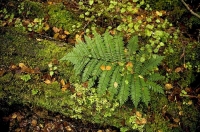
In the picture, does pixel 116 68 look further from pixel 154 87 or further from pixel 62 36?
pixel 62 36

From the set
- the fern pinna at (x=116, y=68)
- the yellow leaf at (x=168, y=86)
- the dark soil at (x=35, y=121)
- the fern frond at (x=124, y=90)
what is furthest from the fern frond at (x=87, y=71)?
the yellow leaf at (x=168, y=86)

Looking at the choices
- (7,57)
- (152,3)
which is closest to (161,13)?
(152,3)

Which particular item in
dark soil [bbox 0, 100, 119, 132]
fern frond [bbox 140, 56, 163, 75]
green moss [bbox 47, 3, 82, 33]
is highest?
green moss [bbox 47, 3, 82, 33]

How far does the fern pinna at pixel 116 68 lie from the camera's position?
3.54 meters

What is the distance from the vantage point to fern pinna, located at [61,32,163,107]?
3539 mm

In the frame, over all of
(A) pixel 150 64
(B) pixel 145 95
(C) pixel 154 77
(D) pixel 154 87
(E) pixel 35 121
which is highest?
(A) pixel 150 64

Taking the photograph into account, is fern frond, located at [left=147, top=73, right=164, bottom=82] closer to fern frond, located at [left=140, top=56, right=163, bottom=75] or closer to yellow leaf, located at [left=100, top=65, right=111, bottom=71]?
fern frond, located at [left=140, top=56, right=163, bottom=75]

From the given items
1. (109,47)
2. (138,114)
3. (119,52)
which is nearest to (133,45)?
(119,52)

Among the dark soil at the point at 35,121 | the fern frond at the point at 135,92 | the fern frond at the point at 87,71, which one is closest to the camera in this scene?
the fern frond at the point at 135,92

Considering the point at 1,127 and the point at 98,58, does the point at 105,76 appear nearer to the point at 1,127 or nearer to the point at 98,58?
the point at 98,58

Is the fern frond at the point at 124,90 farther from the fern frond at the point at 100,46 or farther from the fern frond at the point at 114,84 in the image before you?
the fern frond at the point at 100,46

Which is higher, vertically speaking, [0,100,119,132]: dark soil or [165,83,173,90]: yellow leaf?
[165,83,173,90]: yellow leaf

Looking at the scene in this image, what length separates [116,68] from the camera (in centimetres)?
373

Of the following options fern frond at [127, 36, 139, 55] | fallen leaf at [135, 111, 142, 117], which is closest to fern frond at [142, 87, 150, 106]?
fallen leaf at [135, 111, 142, 117]
